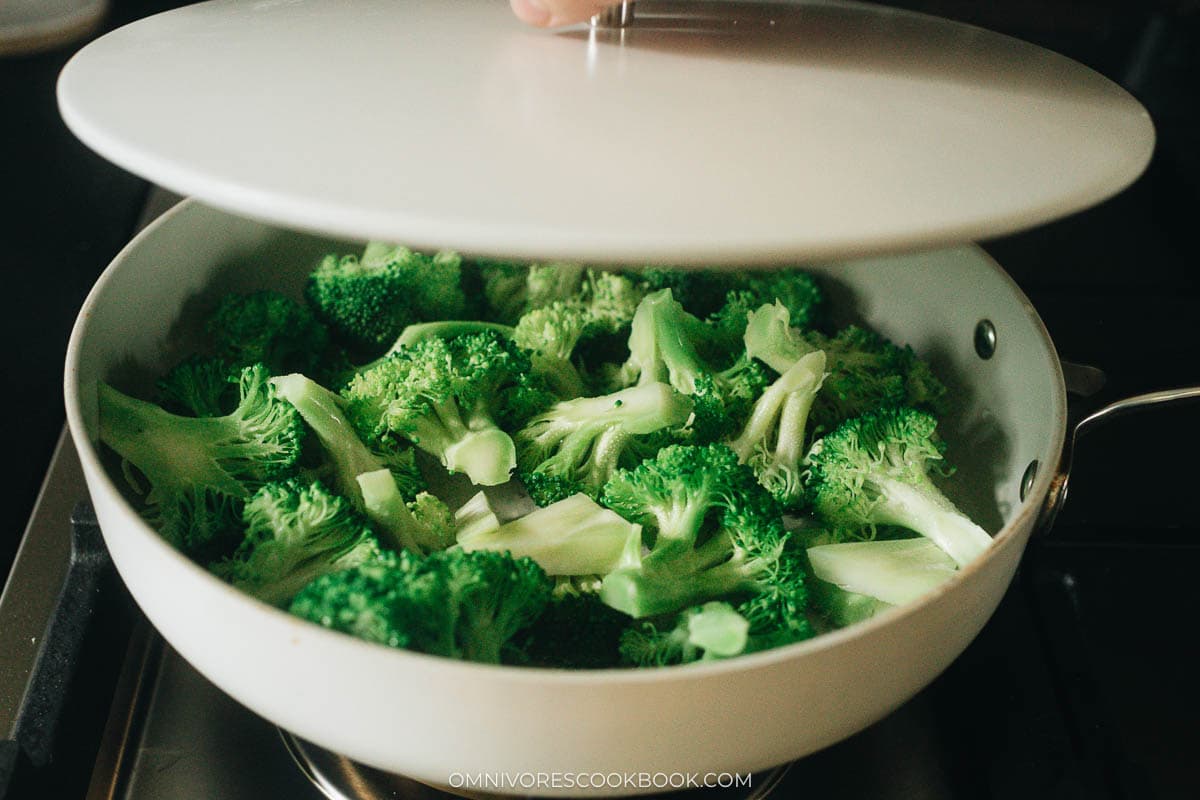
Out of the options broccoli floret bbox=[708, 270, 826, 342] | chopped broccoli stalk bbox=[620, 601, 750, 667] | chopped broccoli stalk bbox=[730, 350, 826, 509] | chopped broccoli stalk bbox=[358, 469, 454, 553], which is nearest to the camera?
chopped broccoli stalk bbox=[620, 601, 750, 667]

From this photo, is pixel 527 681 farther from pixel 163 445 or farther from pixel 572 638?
pixel 163 445

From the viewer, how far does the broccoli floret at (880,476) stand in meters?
0.83

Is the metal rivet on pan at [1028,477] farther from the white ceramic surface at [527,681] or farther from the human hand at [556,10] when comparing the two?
the human hand at [556,10]

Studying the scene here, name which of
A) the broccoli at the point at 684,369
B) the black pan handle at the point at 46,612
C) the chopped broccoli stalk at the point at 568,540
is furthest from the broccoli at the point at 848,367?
the black pan handle at the point at 46,612

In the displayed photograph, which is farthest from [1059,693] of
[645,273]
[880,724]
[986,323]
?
[645,273]

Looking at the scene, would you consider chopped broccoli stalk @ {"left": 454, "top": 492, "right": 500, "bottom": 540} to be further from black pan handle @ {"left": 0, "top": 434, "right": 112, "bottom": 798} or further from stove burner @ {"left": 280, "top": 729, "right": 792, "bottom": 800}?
black pan handle @ {"left": 0, "top": 434, "right": 112, "bottom": 798}

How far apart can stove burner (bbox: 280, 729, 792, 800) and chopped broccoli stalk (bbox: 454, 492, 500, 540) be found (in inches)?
8.6

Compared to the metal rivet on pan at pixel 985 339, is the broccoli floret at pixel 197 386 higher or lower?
lower

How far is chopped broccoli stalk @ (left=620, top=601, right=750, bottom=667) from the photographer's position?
2.17 ft

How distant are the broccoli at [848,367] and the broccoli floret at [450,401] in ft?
0.73

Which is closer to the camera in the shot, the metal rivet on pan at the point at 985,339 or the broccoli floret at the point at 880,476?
the broccoli floret at the point at 880,476

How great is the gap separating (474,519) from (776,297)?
0.42 meters

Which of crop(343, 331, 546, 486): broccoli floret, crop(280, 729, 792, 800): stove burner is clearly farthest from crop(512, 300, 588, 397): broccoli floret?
crop(280, 729, 792, 800): stove burner

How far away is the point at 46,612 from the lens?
93cm
